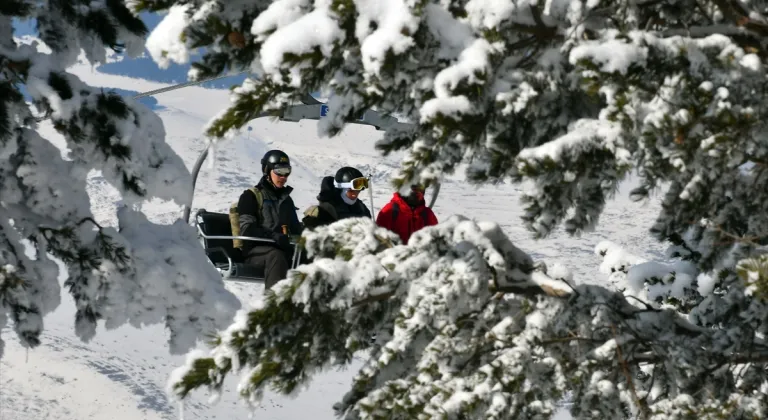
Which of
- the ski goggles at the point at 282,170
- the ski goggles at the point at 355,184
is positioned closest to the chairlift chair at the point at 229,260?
the ski goggles at the point at 282,170

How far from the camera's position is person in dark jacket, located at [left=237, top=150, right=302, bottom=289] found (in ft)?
36.3

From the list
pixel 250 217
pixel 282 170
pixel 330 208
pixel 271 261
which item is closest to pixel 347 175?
pixel 330 208

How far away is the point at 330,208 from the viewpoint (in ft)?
37.7

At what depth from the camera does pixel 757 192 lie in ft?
13.3

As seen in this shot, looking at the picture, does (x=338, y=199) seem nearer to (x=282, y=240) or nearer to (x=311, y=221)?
(x=311, y=221)

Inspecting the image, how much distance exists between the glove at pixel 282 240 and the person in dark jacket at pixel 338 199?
1.36 feet

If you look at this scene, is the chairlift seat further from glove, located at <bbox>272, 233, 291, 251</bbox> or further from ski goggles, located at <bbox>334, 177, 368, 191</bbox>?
ski goggles, located at <bbox>334, 177, 368, 191</bbox>

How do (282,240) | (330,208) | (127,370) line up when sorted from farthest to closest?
(127,370)
(330,208)
(282,240)

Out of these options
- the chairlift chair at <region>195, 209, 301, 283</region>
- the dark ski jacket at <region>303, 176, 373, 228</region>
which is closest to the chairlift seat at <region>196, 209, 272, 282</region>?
the chairlift chair at <region>195, 209, 301, 283</region>

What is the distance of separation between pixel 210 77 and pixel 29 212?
3161 millimetres

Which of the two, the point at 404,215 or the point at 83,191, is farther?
the point at 404,215

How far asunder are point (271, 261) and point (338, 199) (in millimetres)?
1129

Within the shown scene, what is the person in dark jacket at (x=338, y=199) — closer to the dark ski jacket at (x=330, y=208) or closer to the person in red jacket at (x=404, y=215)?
the dark ski jacket at (x=330, y=208)

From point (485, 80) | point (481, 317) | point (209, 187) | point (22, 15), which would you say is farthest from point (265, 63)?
point (209, 187)
